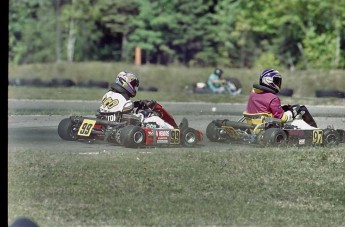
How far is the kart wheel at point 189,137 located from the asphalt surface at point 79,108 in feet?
0.52

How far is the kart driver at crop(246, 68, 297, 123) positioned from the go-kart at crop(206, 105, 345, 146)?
4.0 inches

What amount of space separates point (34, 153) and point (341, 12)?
28985 millimetres

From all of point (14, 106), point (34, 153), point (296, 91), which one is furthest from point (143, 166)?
point (296, 91)

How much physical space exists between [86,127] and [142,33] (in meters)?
35.2

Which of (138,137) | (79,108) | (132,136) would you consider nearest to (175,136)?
(138,137)

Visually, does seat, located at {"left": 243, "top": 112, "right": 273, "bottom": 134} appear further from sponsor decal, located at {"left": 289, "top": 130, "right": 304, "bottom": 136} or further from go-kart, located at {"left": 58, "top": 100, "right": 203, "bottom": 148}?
go-kart, located at {"left": 58, "top": 100, "right": 203, "bottom": 148}

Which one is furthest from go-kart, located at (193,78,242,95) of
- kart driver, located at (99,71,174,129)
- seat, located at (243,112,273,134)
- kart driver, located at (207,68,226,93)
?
kart driver, located at (99,71,174,129)

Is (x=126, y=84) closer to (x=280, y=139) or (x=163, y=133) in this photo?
(x=163, y=133)

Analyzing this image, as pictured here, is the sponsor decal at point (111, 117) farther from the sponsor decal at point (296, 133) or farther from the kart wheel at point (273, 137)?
the sponsor decal at point (296, 133)

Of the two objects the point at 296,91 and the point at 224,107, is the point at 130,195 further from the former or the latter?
the point at 296,91

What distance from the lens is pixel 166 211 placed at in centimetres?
752

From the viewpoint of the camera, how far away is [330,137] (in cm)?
1290

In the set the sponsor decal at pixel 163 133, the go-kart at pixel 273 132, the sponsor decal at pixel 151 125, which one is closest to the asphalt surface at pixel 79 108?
the go-kart at pixel 273 132

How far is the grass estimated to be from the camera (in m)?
7.38
